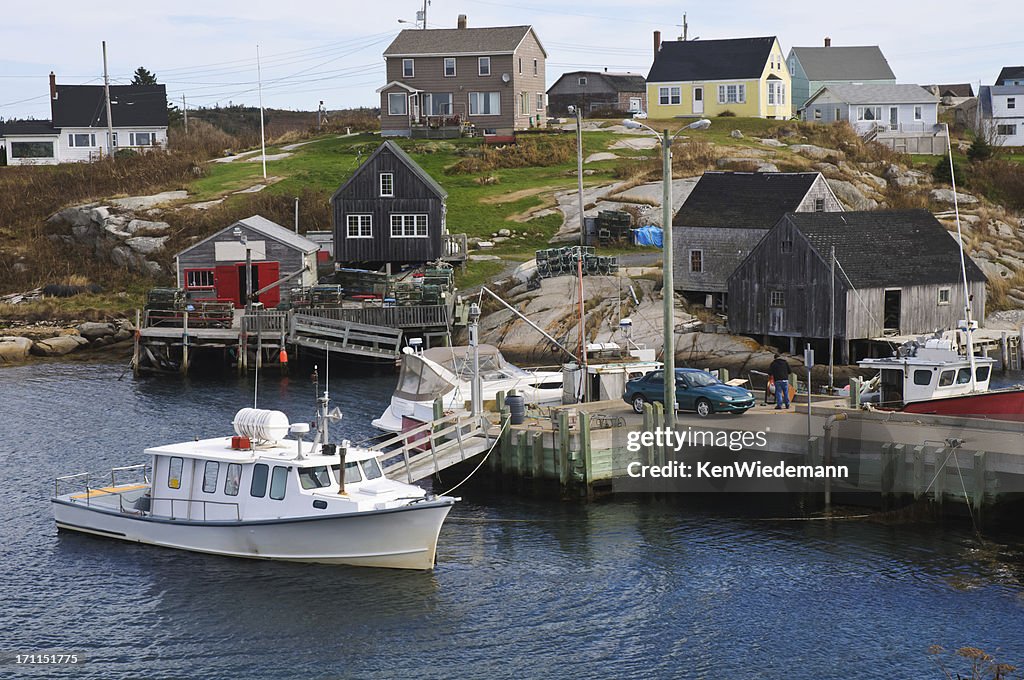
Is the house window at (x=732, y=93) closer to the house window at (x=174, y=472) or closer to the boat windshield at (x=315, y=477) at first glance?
the house window at (x=174, y=472)

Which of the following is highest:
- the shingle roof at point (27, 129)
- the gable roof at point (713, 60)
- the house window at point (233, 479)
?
the gable roof at point (713, 60)

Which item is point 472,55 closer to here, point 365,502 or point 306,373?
point 306,373

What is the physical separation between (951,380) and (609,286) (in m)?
27.8

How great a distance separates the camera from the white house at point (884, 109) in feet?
339

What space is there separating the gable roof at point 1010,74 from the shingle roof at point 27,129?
9141cm

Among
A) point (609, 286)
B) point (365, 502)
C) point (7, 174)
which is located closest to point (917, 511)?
point (365, 502)

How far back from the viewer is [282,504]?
3019 cm

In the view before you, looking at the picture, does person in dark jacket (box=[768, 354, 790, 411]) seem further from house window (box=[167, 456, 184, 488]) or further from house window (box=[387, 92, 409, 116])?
house window (box=[387, 92, 409, 116])

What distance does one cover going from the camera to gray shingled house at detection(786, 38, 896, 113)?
119625 millimetres

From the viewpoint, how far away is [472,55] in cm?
9681

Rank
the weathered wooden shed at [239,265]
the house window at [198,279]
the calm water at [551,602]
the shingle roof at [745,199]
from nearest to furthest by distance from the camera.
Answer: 1. the calm water at [551,602]
2. the shingle roof at [745,199]
3. the weathered wooden shed at [239,265]
4. the house window at [198,279]

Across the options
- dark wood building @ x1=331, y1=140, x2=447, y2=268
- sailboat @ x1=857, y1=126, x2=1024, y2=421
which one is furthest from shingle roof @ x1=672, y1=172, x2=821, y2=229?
sailboat @ x1=857, y1=126, x2=1024, y2=421

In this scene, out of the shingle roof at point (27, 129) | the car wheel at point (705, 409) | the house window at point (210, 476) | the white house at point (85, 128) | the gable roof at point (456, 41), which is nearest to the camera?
the house window at point (210, 476)

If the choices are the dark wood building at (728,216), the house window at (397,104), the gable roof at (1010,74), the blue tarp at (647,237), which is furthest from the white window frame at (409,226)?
the gable roof at (1010,74)
